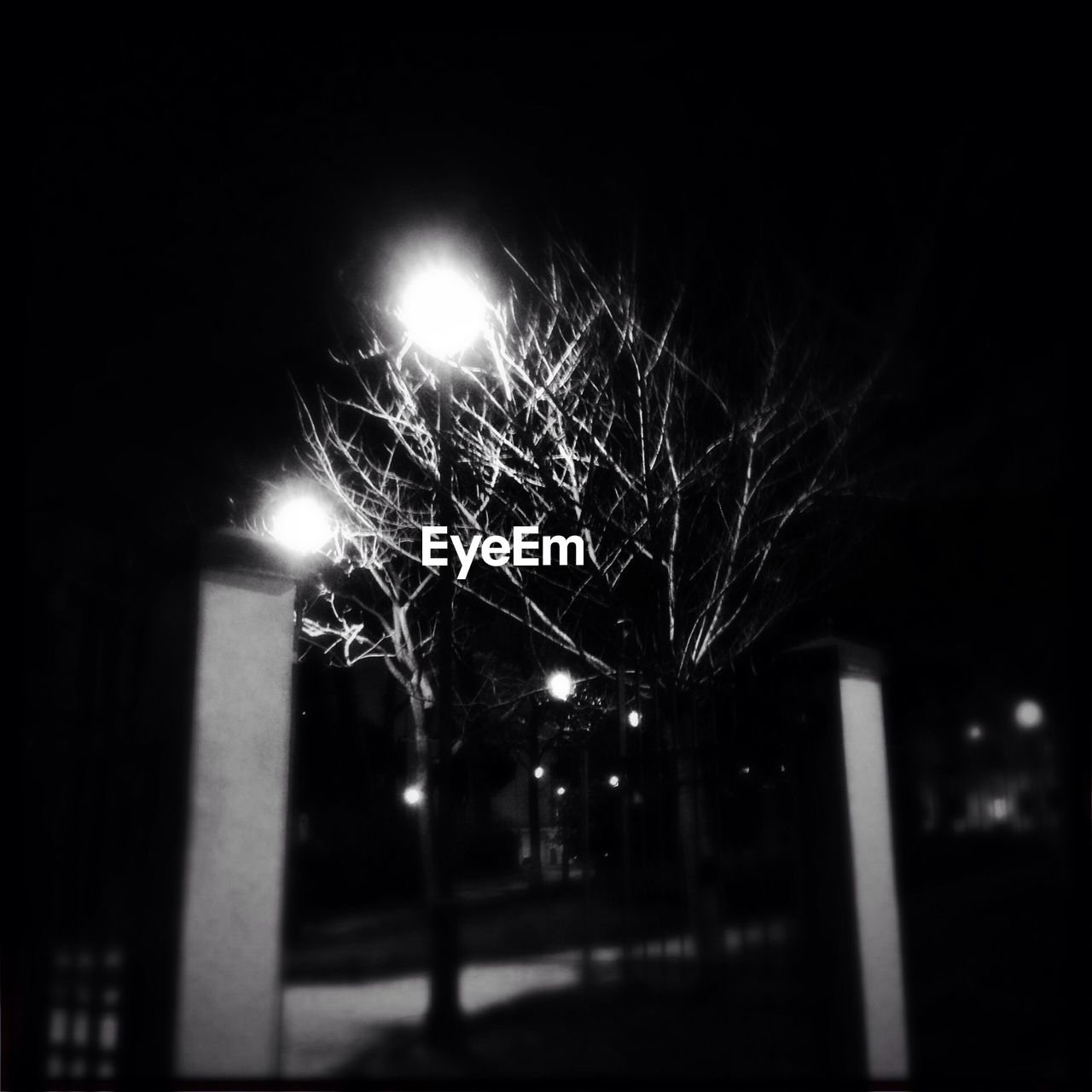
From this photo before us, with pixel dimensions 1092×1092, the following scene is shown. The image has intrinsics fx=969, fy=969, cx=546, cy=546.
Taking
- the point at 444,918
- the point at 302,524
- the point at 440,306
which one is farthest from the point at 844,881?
the point at 302,524

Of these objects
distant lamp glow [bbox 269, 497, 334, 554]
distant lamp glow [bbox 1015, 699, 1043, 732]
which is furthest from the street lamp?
distant lamp glow [bbox 1015, 699, 1043, 732]

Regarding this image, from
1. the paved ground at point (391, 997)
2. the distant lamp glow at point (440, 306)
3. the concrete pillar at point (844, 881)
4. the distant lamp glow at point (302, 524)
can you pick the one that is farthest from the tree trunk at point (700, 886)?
the distant lamp glow at point (440, 306)

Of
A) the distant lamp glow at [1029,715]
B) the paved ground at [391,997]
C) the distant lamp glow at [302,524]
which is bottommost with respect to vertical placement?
the paved ground at [391,997]

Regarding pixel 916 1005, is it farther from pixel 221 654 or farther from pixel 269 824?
pixel 221 654

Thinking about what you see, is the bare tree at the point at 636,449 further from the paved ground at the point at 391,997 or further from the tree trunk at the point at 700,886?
the tree trunk at the point at 700,886

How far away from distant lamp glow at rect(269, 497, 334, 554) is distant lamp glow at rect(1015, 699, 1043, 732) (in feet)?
13.6

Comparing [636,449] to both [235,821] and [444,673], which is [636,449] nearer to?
[444,673]

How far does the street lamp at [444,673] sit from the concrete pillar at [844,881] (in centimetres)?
218

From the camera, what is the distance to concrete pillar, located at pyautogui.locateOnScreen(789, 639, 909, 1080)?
506cm

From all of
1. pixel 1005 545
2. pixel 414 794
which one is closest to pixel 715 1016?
pixel 1005 545

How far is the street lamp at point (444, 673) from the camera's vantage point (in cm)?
603

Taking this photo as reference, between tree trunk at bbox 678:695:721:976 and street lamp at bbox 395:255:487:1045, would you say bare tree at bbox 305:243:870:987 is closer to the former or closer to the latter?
street lamp at bbox 395:255:487:1045

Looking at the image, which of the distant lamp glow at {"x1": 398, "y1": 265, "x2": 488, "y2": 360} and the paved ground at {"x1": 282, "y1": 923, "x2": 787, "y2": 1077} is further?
the distant lamp glow at {"x1": 398, "y1": 265, "x2": 488, "y2": 360}

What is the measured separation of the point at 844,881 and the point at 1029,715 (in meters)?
1.42
